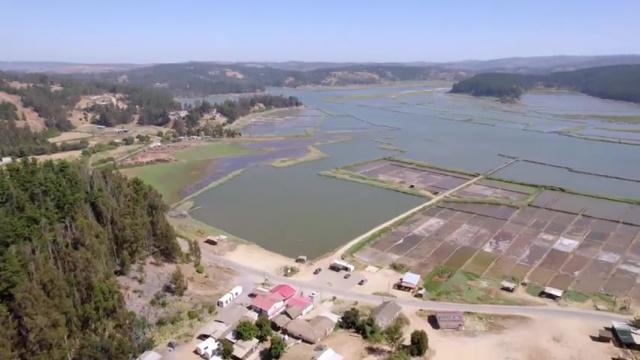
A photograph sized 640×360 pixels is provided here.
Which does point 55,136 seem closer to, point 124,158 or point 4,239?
point 124,158

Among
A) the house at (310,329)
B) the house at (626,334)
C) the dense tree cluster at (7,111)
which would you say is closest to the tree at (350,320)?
the house at (310,329)

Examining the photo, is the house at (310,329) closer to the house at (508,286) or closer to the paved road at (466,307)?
the paved road at (466,307)

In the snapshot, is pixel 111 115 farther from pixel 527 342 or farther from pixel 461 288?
pixel 527 342

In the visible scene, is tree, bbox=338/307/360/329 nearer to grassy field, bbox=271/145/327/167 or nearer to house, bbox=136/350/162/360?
house, bbox=136/350/162/360

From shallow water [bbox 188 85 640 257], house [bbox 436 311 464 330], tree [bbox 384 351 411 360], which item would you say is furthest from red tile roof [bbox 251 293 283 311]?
house [bbox 436 311 464 330]

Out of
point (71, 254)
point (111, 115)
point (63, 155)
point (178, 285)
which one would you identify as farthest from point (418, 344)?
point (111, 115)
